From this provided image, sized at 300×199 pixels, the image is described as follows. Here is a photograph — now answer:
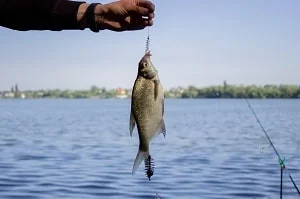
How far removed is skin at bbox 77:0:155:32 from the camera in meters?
3.35

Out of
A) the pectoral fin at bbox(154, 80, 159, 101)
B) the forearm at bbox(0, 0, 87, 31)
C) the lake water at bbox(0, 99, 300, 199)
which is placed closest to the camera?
the forearm at bbox(0, 0, 87, 31)

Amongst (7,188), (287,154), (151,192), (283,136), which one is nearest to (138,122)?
(151,192)

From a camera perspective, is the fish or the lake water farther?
the lake water

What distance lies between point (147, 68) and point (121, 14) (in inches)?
34.0

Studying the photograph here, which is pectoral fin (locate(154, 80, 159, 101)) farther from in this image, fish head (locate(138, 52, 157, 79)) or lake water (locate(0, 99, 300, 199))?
lake water (locate(0, 99, 300, 199))

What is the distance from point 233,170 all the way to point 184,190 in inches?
250

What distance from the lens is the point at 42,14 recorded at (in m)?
3.25

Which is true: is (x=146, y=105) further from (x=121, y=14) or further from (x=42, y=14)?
(x=42, y=14)

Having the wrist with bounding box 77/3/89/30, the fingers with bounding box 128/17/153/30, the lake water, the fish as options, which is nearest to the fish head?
the fish

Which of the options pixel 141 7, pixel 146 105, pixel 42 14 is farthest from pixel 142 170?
pixel 42 14

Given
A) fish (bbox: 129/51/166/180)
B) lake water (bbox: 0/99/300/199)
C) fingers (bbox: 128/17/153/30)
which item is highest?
fingers (bbox: 128/17/153/30)

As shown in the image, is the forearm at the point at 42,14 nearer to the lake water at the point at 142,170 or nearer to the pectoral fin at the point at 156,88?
the pectoral fin at the point at 156,88

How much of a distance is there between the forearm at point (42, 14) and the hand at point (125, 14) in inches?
4.8

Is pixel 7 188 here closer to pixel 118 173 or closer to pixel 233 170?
pixel 118 173
